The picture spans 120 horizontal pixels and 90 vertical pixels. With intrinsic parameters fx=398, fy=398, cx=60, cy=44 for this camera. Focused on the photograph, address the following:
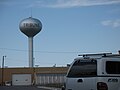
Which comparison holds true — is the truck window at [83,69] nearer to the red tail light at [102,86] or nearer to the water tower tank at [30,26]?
the red tail light at [102,86]

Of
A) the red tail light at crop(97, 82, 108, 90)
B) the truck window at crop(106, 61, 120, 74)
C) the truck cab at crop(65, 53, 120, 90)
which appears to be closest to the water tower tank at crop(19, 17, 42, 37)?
the truck cab at crop(65, 53, 120, 90)

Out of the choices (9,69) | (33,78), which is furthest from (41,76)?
(9,69)

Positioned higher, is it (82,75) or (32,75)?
(82,75)

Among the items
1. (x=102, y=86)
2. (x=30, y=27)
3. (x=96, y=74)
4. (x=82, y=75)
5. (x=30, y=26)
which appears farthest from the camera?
(x=30, y=27)

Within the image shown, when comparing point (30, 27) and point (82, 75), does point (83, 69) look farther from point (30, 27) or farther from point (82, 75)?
point (30, 27)

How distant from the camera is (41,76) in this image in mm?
110312

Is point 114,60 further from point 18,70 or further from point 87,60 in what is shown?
point 18,70

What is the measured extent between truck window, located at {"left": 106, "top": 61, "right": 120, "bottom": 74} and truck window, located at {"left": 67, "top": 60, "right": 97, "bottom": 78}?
379mm

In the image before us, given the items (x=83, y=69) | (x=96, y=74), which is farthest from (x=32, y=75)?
(x=96, y=74)

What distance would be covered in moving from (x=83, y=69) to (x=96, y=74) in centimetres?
58

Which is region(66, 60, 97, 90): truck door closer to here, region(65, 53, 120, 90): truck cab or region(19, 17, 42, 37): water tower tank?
region(65, 53, 120, 90): truck cab

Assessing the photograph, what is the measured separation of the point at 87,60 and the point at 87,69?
289 millimetres

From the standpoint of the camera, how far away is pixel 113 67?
11.7 meters

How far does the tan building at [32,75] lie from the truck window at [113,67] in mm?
94110
